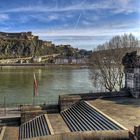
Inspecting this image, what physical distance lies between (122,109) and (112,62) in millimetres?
13913

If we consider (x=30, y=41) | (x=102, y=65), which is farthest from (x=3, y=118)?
(x=30, y=41)

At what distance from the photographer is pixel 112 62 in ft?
109

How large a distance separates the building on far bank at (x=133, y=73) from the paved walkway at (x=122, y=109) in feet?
3.66

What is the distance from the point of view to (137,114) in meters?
18.2

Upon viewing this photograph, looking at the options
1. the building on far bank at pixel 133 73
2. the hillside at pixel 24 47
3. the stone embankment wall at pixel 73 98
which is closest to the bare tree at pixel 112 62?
the building on far bank at pixel 133 73

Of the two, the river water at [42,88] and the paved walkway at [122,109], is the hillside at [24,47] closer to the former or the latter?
the river water at [42,88]

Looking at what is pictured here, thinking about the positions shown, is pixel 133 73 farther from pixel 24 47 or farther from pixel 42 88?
pixel 24 47

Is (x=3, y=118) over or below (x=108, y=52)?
below

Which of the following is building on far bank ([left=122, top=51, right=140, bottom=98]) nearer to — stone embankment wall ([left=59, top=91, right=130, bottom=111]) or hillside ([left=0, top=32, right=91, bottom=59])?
stone embankment wall ([left=59, top=91, right=130, bottom=111])

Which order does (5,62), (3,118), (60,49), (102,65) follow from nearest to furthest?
(3,118), (102,65), (5,62), (60,49)

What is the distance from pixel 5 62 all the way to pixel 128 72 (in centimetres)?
11413

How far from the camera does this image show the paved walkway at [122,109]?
54.7ft

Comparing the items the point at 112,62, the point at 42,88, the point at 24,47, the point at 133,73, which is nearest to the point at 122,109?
the point at 133,73

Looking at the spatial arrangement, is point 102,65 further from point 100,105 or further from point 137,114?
point 137,114
